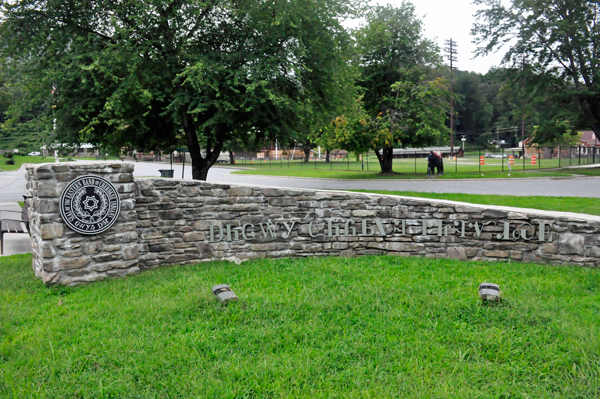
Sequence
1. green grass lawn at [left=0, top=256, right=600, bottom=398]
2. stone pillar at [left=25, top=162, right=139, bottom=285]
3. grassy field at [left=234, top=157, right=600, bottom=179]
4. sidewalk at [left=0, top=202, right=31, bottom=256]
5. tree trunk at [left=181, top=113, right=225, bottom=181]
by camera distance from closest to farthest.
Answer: green grass lawn at [left=0, top=256, right=600, bottom=398]
stone pillar at [left=25, top=162, right=139, bottom=285]
sidewalk at [left=0, top=202, right=31, bottom=256]
tree trunk at [left=181, top=113, right=225, bottom=181]
grassy field at [left=234, top=157, right=600, bottom=179]

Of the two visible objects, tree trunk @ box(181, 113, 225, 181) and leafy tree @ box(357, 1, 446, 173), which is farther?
leafy tree @ box(357, 1, 446, 173)

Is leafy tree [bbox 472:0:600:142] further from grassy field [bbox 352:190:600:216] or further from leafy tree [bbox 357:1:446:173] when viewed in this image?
grassy field [bbox 352:190:600:216]

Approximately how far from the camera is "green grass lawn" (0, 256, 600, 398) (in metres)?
3.45

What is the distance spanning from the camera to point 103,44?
1316 centimetres

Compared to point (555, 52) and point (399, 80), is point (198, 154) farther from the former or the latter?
point (555, 52)

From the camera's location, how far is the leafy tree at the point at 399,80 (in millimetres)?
24922

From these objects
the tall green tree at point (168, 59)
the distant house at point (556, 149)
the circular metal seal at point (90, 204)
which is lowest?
the circular metal seal at point (90, 204)

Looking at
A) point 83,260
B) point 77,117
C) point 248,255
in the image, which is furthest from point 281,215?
point 77,117

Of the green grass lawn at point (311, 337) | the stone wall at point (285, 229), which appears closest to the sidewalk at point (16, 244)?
the stone wall at point (285, 229)

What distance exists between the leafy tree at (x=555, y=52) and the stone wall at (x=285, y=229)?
22.0 meters

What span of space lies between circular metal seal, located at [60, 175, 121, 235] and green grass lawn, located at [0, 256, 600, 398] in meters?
0.79

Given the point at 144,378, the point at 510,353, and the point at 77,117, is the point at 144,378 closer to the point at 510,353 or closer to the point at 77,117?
the point at 510,353

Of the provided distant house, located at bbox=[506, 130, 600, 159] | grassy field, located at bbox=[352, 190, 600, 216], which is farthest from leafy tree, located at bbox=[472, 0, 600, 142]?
grassy field, located at bbox=[352, 190, 600, 216]

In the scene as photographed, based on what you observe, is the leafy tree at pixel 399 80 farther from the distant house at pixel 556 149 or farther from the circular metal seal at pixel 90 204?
the circular metal seal at pixel 90 204
